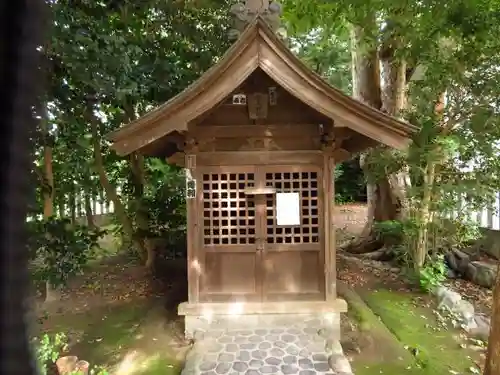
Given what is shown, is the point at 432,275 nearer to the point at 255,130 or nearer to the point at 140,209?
the point at 255,130

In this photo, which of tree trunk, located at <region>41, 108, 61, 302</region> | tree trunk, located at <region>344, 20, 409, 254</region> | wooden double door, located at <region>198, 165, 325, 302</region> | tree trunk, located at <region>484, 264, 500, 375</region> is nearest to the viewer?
tree trunk, located at <region>484, 264, 500, 375</region>

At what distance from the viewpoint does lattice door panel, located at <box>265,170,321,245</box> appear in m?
5.93

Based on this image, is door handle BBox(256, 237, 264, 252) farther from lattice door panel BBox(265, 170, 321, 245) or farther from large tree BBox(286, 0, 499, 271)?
large tree BBox(286, 0, 499, 271)

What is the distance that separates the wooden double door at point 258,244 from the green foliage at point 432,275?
148 inches

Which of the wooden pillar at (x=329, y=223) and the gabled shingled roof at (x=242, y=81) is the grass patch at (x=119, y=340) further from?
the gabled shingled roof at (x=242, y=81)

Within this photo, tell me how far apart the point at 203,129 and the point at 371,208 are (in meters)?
6.76

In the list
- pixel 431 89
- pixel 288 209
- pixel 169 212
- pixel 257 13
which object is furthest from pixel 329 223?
pixel 169 212

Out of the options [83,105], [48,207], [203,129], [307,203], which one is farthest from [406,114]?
[48,207]

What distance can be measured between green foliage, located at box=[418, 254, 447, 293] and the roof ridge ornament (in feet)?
18.2

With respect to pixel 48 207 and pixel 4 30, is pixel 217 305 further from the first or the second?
pixel 4 30

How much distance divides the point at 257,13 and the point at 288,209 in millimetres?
2760

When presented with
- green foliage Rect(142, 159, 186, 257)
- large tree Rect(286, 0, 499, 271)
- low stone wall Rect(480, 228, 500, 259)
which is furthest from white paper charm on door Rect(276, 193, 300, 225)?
low stone wall Rect(480, 228, 500, 259)

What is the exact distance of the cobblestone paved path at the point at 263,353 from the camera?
4.59m

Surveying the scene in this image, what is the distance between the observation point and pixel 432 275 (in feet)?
28.4
